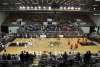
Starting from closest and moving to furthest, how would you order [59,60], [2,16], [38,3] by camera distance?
[59,60] < [38,3] < [2,16]

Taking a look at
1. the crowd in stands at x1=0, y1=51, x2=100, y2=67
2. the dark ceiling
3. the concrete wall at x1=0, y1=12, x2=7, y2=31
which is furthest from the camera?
the concrete wall at x1=0, y1=12, x2=7, y2=31

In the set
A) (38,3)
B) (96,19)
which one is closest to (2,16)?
(38,3)

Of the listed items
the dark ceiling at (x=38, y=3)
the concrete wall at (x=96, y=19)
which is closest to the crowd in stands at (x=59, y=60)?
the dark ceiling at (x=38, y=3)

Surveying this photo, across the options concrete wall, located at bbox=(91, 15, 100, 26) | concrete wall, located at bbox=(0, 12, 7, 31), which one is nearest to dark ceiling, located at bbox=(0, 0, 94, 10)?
concrete wall, located at bbox=(0, 12, 7, 31)

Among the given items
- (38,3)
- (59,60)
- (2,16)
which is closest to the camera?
(59,60)

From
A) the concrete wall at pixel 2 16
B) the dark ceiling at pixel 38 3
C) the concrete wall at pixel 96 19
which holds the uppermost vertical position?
the dark ceiling at pixel 38 3

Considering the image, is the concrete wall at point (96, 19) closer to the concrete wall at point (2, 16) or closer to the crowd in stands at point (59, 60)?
the concrete wall at point (2, 16)

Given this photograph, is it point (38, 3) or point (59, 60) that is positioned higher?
point (38, 3)

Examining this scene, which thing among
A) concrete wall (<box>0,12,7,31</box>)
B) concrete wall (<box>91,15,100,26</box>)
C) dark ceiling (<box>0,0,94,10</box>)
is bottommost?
concrete wall (<box>91,15,100,26</box>)

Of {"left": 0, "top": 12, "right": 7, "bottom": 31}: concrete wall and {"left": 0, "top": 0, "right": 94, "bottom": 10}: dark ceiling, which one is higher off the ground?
{"left": 0, "top": 0, "right": 94, "bottom": 10}: dark ceiling

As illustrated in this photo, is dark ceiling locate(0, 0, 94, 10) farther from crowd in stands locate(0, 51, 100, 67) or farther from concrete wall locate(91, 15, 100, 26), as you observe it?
crowd in stands locate(0, 51, 100, 67)

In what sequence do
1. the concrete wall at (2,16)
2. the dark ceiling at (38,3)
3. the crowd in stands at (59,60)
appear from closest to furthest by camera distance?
the crowd in stands at (59,60) < the dark ceiling at (38,3) < the concrete wall at (2,16)

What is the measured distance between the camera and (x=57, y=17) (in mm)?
38531

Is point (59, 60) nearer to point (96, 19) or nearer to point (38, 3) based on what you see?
point (38, 3)
